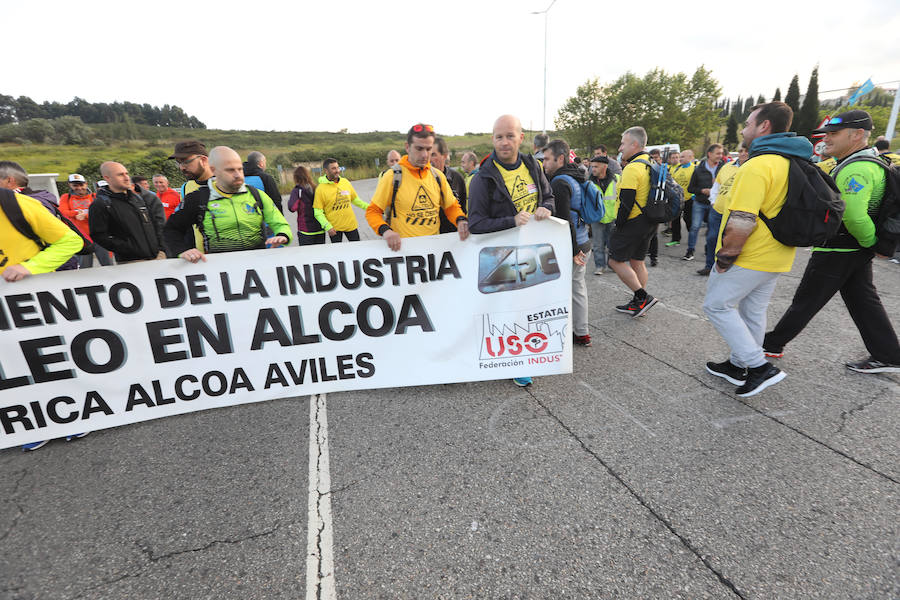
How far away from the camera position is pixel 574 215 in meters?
4.02

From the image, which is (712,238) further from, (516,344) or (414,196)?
(414,196)

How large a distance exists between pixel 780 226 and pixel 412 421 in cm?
290

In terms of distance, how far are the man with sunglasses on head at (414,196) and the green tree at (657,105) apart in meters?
51.7

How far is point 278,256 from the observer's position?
318cm

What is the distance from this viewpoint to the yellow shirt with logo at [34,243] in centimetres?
274

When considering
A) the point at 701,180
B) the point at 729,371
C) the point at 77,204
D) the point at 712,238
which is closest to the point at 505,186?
the point at 729,371

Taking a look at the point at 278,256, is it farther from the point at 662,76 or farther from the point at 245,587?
the point at 662,76

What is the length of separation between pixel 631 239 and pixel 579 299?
4.13ft

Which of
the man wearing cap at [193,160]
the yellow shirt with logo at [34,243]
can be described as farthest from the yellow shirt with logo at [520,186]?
the yellow shirt with logo at [34,243]

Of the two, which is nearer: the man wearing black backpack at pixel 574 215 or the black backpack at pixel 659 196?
the man wearing black backpack at pixel 574 215

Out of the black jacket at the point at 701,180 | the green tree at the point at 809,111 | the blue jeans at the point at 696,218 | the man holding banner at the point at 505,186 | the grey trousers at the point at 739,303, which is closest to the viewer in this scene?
the grey trousers at the point at 739,303

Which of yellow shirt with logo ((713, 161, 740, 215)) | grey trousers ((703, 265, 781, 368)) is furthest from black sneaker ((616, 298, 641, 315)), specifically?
grey trousers ((703, 265, 781, 368))

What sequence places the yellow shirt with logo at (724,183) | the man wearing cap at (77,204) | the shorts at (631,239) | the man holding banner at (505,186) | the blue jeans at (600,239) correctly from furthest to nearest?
the man wearing cap at (77,204), the blue jeans at (600,239), the yellow shirt with logo at (724,183), the shorts at (631,239), the man holding banner at (505,186)

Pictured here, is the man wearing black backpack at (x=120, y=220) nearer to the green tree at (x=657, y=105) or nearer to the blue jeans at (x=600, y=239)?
the blue jeans at (x=600, y=239)
